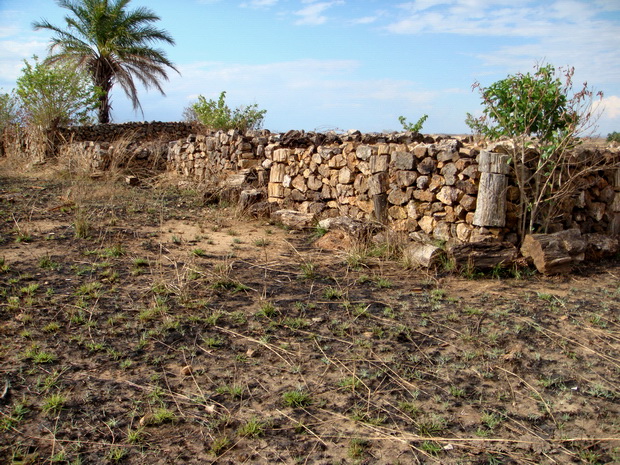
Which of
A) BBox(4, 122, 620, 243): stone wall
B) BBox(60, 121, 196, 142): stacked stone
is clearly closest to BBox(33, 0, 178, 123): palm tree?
BBox(60, 121, 196, 142): stacked stone

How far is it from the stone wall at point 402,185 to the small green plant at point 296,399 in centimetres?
352

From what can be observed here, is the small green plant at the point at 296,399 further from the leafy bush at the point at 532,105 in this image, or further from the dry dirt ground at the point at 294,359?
the leafy bush at the point at 532,105

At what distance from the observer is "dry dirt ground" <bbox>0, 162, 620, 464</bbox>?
289 cm

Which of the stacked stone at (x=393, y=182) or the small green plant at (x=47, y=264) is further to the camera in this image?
the stacked stone at (x=393, y=182)

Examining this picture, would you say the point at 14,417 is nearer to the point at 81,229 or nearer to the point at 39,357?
the point at 39,357

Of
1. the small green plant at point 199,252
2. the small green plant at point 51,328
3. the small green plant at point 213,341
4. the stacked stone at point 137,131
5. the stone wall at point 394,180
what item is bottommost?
the small green plant at point 213,341

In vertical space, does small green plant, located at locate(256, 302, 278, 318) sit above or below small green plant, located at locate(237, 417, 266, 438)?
above

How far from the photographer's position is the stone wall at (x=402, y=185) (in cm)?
615

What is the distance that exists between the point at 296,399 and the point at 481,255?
3.22m

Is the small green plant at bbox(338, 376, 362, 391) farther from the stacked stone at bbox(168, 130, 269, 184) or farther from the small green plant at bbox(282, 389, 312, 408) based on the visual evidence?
the stacked stone at bbox(168, 130, 269, 184)

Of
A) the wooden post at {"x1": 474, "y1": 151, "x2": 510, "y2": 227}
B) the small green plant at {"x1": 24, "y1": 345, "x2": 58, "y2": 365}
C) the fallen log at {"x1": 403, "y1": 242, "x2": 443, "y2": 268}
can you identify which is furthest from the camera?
the wooden post at {"x1": 474, "y1": 151, "x2": 510, "y2": 227}

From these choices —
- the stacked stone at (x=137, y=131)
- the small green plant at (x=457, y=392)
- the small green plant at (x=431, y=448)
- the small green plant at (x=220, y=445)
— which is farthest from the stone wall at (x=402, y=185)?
the stacked stone at (x=137, y=131)

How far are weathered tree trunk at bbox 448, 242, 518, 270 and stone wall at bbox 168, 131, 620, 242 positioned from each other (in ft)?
0.95

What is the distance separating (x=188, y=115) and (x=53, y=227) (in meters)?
15.7
